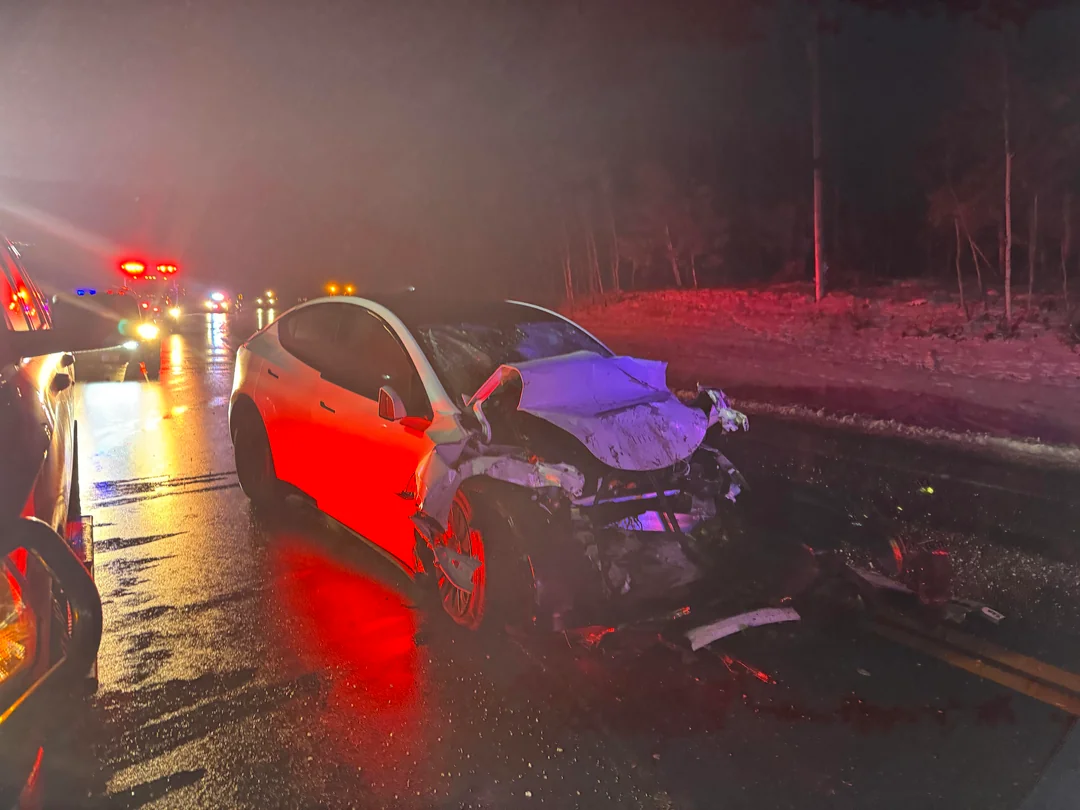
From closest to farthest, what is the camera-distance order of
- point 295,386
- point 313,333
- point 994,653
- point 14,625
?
point 14,625, point 994,653, point 295,386, point 313,333

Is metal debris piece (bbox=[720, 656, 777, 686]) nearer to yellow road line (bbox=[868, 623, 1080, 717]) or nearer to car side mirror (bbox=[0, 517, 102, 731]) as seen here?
yellow road line (bbox=[868, 623, 1080, 717])

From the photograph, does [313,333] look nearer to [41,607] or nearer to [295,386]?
[295,386]

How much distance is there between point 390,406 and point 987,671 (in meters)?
3.15

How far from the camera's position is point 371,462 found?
4383mm

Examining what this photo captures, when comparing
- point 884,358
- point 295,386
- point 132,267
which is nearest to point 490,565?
point 295,386

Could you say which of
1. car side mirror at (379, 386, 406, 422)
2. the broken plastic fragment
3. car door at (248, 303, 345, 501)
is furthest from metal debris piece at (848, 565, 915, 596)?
car door at (248, 303, 345, 501)

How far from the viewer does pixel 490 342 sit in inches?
188

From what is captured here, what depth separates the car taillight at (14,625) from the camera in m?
1.97

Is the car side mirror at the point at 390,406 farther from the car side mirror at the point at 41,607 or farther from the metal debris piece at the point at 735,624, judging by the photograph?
the car side mirror at the point at 41,607

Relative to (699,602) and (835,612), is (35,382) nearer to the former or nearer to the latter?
(699,602)

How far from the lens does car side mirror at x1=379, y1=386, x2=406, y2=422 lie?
3.95 meters

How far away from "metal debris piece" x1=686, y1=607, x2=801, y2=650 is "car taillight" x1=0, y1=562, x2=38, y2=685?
2.67m

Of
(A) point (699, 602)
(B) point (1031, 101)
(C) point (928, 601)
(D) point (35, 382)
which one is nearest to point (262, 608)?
(D) point (35, 382)

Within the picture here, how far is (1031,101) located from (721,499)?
19556mm
